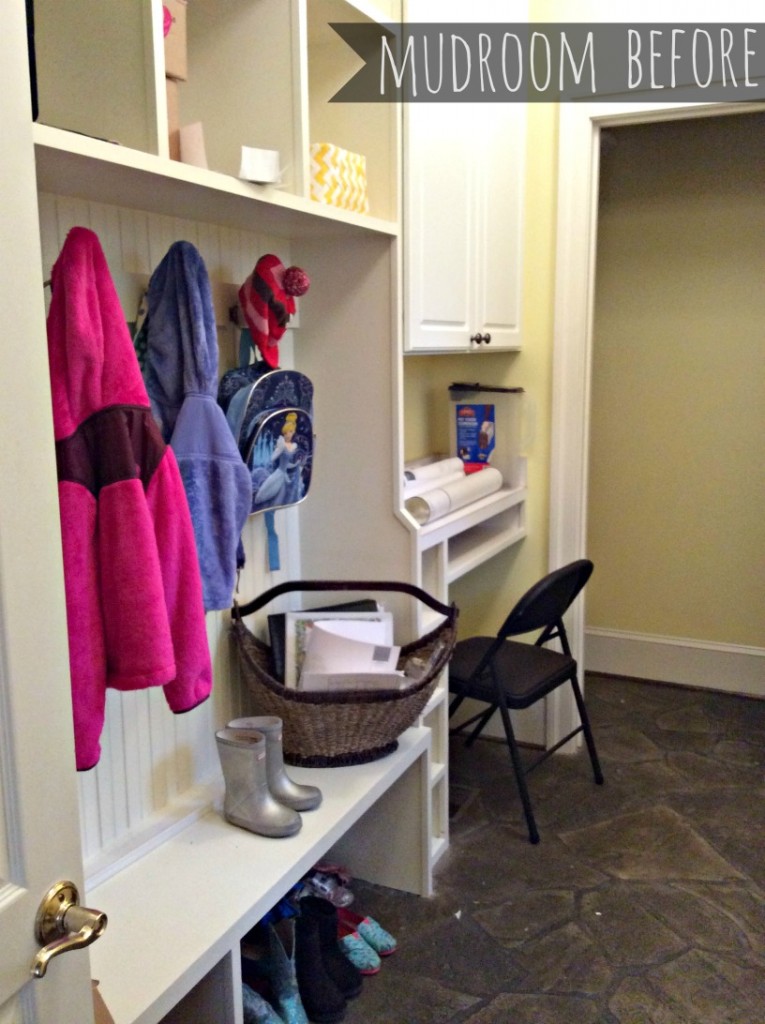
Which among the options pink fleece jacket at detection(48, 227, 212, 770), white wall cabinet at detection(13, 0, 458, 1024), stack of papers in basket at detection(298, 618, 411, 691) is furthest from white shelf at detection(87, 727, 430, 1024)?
pink fleece jacket at detection(48, 227, 212, 770)

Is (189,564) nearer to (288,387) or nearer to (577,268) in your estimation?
(288,387)

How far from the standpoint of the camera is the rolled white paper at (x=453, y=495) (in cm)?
227

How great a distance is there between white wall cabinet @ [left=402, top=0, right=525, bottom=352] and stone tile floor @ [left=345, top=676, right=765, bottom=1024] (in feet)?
4.36

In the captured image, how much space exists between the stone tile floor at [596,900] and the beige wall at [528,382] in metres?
0.54

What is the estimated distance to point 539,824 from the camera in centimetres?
251

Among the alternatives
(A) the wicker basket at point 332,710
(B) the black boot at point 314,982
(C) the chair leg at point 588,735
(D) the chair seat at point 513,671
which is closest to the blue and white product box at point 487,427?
(D) the chair seat at point 513,671

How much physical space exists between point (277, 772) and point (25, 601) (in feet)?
3.28

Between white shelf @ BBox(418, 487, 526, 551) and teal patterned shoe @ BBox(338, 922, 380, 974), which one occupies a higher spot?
white shelf @ BBox(418, 487, 526, 551)

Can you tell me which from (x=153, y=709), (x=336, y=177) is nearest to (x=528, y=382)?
(x=336, y=177)

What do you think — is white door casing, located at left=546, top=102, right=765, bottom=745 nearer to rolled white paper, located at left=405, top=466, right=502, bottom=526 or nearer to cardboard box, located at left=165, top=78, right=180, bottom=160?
rolled white paper, located at left=405, top=466, right=502, bottom=526

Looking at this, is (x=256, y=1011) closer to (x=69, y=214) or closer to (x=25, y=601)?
(x=25, y=601)

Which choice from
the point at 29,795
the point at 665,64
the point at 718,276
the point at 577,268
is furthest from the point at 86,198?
the point at 718,276

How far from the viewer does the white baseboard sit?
3.45m

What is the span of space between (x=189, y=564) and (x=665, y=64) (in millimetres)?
2085
